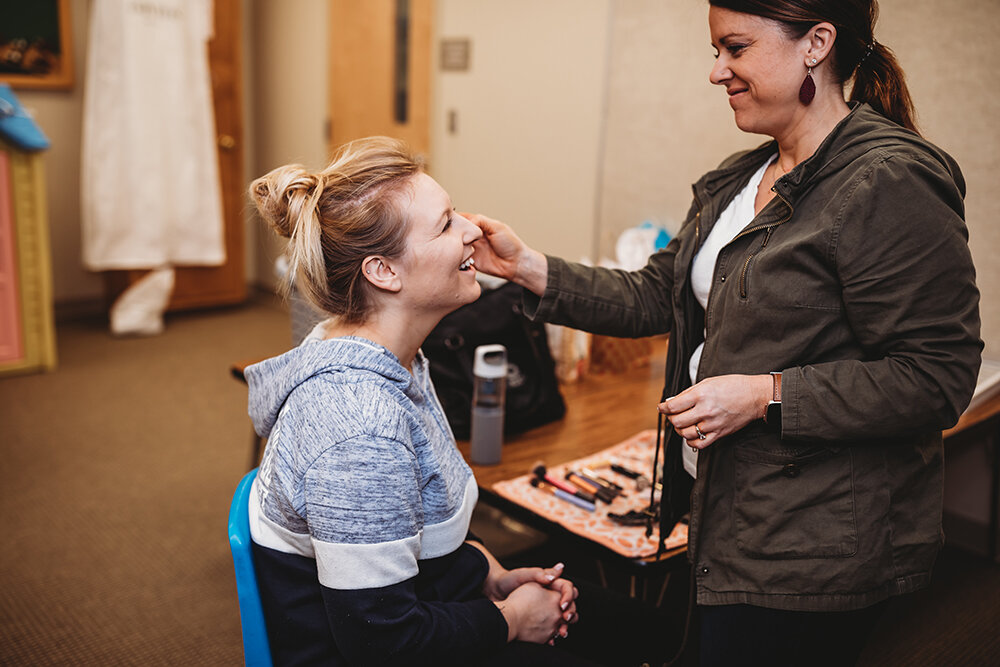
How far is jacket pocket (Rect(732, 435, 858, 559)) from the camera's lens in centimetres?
119

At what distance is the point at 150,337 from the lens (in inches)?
190

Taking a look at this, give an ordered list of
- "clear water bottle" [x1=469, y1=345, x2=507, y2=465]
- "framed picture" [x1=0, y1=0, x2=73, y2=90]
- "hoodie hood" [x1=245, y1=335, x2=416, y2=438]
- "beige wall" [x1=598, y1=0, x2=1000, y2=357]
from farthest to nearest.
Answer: "framed picture" [x1=0, y1=0, x2=73, y2=90] → "beige wall" [x1=598, y1=0, x2=1000, y2=357] → "clear water bottle" [x1=469, y1=345, x2=507, y2=465] → "hoodie hood" [x1=245, y1=335, x2=416, y2=438]

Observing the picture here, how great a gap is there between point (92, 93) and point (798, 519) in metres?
4.46

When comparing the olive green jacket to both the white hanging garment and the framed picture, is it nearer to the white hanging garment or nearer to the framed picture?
the white hanging garment

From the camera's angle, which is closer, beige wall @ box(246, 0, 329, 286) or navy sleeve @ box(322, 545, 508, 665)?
navy sleeve @ box(322, 545, 508, 665)

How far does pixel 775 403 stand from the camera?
46.1 inches

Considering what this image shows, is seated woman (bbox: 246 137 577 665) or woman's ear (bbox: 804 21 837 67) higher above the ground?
woman's ear (bbox: 804 21 837 67)

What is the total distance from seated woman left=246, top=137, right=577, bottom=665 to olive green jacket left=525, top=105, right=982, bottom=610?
0.32 metres

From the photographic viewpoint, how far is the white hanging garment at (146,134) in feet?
14.8

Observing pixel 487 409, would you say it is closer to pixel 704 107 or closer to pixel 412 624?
pixel 412 624

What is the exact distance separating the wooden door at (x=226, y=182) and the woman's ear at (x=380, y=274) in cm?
400

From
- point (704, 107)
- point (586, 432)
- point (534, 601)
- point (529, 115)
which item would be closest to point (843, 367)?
point (534, 601)

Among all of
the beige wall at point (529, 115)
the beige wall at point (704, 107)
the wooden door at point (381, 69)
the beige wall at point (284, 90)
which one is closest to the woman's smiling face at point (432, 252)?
the beige wall at point (704, 107)

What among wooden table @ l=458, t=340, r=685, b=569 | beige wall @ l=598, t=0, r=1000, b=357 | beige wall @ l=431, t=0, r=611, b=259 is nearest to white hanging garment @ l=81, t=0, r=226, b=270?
beige wall @ l=431, t=0, r=611, b=259
